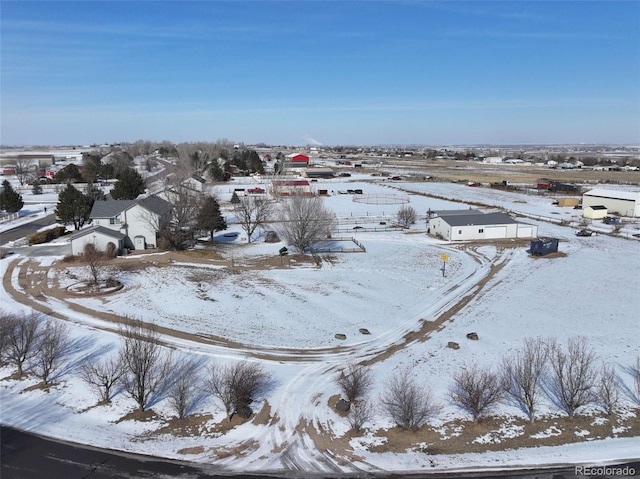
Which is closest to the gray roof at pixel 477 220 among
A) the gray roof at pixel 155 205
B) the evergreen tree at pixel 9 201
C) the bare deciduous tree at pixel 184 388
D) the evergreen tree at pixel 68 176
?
the gray roof at pixel 155 205

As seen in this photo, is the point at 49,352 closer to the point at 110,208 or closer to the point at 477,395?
the point at 477,395

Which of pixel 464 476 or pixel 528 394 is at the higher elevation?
pixel 528 394

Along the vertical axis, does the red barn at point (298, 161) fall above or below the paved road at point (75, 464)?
above

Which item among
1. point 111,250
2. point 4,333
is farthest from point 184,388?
point 111,250

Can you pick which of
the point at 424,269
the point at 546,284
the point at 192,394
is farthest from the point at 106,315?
the point at 546,284

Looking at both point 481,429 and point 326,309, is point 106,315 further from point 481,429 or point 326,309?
point 481,429

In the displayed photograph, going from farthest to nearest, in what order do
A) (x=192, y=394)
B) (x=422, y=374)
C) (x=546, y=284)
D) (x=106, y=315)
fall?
(x=546, y=284)
(x=106, y=315)
(x=422, y=374)
(x=192, y=394)

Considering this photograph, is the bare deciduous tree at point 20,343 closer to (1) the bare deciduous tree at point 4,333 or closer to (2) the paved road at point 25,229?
(1) the bare deciduous tree at point 4,333

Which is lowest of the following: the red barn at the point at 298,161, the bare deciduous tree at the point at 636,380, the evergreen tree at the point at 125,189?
the bare deciduous tree at the point at 636,380
